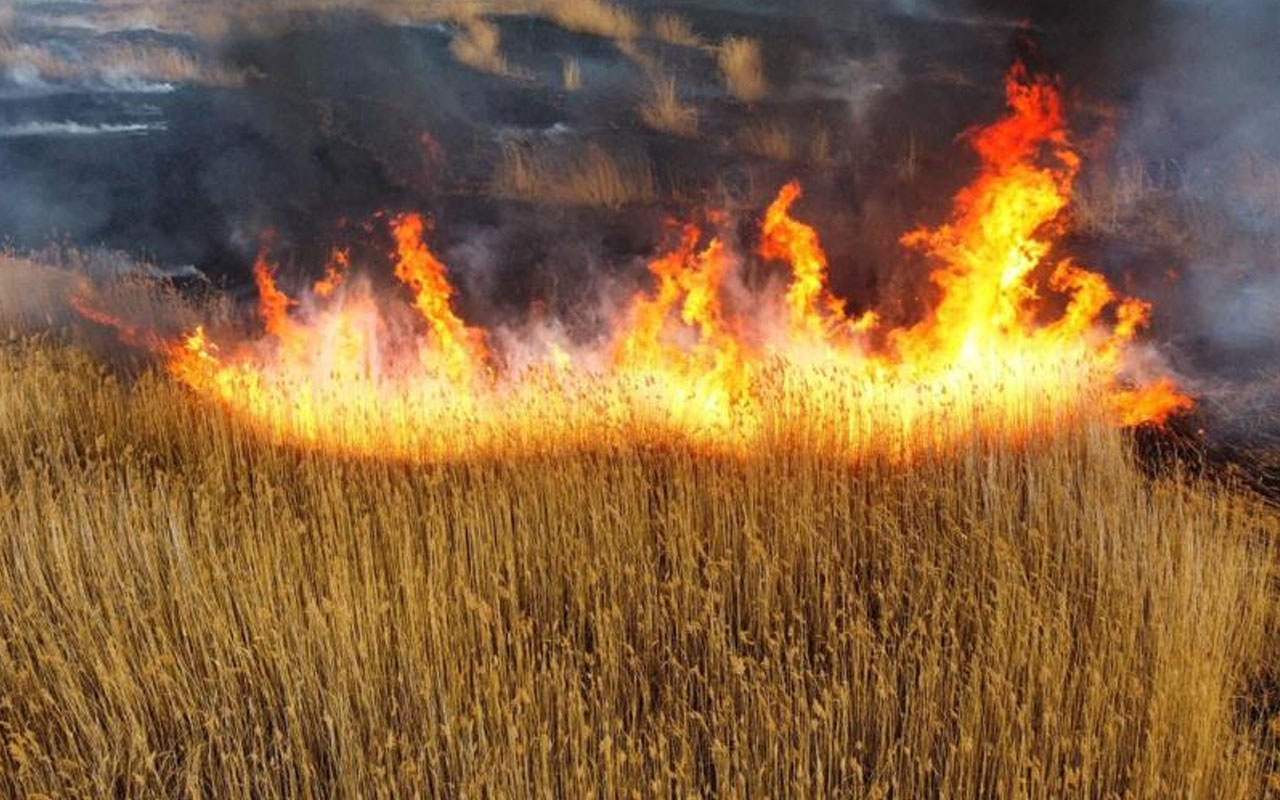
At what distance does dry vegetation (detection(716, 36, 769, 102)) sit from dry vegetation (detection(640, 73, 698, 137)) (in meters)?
0.68

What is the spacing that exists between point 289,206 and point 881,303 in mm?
6268

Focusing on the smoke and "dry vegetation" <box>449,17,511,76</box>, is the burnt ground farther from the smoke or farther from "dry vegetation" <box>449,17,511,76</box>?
"dry vegetation" <box>449,17,511,76</box>

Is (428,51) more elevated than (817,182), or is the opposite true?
(428,51)

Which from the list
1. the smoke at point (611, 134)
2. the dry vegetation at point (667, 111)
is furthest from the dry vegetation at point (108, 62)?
the dry vegetation at point (667, 111)

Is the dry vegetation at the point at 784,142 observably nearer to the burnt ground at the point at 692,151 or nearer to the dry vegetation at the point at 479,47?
the burnt ground at the point at 692,151

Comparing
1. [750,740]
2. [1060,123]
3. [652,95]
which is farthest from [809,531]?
[652,95]

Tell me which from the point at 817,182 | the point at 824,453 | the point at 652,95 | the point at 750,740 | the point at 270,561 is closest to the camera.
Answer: the point at 750,740

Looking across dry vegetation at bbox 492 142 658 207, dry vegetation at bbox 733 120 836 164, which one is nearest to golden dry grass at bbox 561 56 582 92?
dry vegetation at bbox 492 142 658 207

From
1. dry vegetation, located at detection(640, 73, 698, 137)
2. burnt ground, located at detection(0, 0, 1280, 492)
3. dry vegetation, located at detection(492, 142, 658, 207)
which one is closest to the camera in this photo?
burnt ground, located at detection(0, 0, 1280, 492)

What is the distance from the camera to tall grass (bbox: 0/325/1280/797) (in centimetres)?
397


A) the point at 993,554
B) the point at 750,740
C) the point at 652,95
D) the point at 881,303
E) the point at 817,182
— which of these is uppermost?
the point at 652,95


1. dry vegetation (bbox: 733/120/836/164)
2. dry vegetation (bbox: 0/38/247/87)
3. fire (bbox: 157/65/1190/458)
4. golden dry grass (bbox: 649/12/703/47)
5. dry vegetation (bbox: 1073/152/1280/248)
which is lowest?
fire (bbox: 157/65/1190/458)

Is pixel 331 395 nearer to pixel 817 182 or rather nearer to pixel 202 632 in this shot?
pixel 202 632

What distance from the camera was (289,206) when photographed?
12.1 meters
